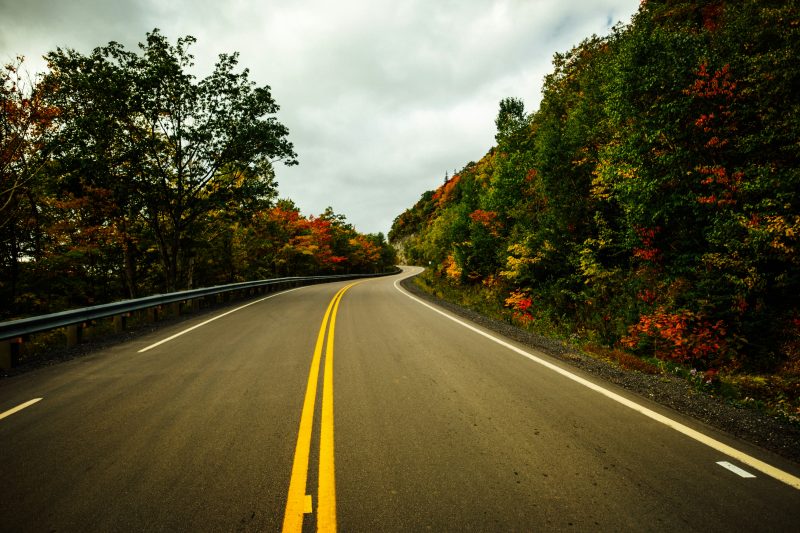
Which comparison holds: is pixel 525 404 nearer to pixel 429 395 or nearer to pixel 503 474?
pixel 429 395

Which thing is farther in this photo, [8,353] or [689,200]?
[689,200]

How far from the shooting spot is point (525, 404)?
4012mm

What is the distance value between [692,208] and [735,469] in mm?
6808

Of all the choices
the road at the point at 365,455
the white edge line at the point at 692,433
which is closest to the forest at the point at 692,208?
the white edge line at the point at 692,433

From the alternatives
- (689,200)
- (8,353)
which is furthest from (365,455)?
(689,200)

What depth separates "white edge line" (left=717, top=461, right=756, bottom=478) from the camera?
2.67 m

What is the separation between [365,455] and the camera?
2.96 metres

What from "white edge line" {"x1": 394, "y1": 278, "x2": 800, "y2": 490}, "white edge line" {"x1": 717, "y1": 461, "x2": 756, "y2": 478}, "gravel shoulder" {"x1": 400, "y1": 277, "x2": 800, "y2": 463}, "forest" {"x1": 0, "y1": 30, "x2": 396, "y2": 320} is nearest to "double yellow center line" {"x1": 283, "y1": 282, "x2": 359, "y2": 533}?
"white edge line" {"x1": 717, "y1": 461, "x2": 756, "y2": 478}

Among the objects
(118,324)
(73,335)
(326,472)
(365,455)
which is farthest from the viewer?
(118,324)

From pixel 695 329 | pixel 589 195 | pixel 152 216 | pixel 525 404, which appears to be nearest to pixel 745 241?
pixel 695 329

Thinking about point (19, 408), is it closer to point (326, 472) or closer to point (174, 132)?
point (326, 472)

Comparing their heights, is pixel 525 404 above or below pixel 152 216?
below

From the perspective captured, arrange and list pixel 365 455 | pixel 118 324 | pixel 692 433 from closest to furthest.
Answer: pixel 365 455, pixel 692 433, pixel 118 324

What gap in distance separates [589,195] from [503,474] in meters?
10.4
